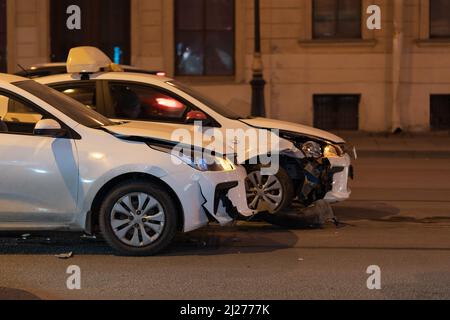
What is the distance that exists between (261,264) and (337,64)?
41.3 feet

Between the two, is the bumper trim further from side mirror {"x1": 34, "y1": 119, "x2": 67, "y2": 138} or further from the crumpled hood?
side mirror {"x1": 34, "y1": 119, "x2": 67, "y2": 138}

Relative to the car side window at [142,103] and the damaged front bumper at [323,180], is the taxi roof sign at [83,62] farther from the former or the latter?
the damaged front bumper at [323,180]

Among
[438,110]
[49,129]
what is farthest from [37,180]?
[438,110]

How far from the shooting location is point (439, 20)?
1895 cm

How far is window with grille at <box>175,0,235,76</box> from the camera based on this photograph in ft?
63.4

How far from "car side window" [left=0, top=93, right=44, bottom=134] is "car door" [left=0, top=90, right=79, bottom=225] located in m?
0.35

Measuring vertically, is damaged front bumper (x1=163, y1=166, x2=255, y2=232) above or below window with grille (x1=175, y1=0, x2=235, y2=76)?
below

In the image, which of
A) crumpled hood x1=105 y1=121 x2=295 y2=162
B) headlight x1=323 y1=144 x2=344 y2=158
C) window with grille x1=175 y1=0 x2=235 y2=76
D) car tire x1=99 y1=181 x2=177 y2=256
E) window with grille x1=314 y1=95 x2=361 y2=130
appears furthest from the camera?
window with grille x1=175 y1=0 x2=235 y2=76

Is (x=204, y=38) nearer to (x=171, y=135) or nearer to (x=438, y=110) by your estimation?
(x=438, y=110)

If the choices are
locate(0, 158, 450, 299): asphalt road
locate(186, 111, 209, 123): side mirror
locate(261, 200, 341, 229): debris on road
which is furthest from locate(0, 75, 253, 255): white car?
locate(186, 111, 209, 123): side mirror

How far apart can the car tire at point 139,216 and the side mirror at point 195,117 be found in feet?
6.15

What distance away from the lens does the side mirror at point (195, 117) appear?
28.6ft

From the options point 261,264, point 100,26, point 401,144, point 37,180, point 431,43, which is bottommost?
point 261,264

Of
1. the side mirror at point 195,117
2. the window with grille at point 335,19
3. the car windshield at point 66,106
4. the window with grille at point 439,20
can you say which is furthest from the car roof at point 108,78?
the window with grille at point 439,20
